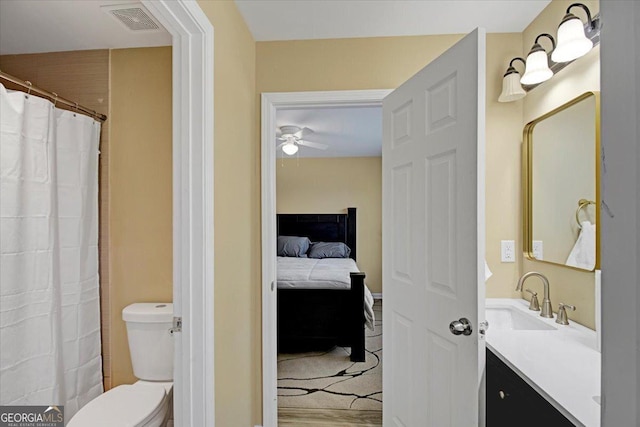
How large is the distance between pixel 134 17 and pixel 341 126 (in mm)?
2680

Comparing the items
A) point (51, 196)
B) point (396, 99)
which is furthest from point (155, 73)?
point (396, 99)

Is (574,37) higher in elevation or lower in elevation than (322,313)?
higher

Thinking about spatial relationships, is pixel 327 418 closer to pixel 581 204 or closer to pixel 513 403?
pixel 513 403

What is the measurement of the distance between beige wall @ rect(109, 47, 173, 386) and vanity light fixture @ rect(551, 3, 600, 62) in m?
2.02

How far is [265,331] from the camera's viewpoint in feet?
7.14

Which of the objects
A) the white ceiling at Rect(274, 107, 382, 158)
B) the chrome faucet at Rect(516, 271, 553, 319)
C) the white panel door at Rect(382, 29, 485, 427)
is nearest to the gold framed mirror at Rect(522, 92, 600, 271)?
the chrome faucet at Rect(516, 271, 553, 319)

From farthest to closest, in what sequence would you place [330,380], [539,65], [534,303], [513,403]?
1. [330,380]
2. [534,303]
3. [539,65]
4. [513,403]

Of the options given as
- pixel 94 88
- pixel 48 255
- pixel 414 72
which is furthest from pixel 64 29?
pixel 414 72

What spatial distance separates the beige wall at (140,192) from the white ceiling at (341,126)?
121cm

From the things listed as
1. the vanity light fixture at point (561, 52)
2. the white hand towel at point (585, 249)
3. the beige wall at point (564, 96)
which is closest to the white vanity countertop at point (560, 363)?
the beige wall at point (564, 96)

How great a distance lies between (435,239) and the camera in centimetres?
158

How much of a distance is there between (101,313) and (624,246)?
246 centimetres

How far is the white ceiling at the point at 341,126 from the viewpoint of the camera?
11.7 feet

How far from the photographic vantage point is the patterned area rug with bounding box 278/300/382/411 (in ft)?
8.39
